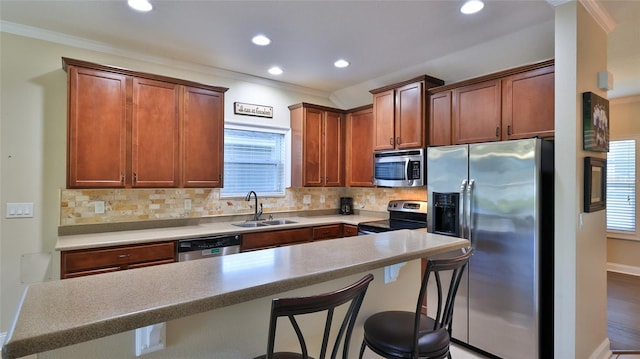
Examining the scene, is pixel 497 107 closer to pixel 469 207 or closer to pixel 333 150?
pixel 469 207

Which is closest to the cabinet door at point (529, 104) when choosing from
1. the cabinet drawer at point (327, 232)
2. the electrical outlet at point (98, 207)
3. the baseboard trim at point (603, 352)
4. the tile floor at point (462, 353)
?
the baseboard trim at point (603, 352)

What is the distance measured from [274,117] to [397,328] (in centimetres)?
337

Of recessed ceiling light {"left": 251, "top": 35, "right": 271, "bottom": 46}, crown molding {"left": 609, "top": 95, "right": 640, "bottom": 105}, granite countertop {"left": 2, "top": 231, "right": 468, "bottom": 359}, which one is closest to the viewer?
granite countertop {"left": 2, "top": 231, "right": 468, "bottom": 359}

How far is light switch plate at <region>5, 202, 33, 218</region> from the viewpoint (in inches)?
111

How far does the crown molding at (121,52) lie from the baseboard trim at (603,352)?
4073 millimetres

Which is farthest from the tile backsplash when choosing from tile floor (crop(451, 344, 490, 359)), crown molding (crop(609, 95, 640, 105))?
crown molding (crop(609, 95, 640, 105))

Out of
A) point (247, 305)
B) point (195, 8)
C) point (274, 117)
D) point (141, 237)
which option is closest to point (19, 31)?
point (195, 8)

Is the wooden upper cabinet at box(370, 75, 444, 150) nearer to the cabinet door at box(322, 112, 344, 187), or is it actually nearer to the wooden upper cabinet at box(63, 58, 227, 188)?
the cabinet door at box(322, 112, 344, 187)

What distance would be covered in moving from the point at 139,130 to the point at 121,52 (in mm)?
845

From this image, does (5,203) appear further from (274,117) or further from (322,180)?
(322,180)

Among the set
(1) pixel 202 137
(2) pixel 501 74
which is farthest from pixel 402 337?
(1) pixel 202 137

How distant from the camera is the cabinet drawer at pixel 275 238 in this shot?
134 inches

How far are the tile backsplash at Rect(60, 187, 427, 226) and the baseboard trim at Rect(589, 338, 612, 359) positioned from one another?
2.01 m

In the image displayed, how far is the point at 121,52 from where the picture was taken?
3.27 metres
